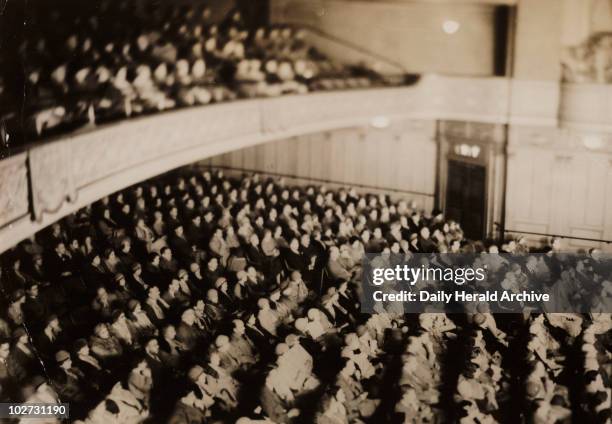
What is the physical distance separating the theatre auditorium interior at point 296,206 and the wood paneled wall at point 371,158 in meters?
0.04

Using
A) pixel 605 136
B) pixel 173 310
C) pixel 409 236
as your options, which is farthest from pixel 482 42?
pixel 173 310

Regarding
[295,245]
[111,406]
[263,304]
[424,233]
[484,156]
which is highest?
[484,156]

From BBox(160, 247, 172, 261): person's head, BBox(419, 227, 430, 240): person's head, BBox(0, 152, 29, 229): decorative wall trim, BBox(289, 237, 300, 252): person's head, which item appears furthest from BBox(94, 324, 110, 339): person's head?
BBox(419, 227, 430, 240): person's head

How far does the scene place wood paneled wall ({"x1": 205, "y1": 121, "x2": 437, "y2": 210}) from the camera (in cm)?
1102

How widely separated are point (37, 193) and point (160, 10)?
457cm

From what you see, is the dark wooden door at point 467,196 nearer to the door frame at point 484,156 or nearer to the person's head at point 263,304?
the door frame at point 484,156

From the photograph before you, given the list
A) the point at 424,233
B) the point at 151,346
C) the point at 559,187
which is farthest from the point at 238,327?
the point at 559,187

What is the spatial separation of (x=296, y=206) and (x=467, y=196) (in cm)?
294

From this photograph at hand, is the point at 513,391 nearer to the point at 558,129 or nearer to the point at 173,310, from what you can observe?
the point at 173,310

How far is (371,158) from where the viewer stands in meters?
11.4

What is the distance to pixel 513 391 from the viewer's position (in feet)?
17.8

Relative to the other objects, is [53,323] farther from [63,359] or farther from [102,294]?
[63,359]

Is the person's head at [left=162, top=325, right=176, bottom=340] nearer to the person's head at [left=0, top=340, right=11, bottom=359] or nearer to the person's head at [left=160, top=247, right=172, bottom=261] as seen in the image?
the person's head at [left=0, top=340, right=11, bottom=359]

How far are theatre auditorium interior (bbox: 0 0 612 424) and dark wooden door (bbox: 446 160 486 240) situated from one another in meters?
0.04
